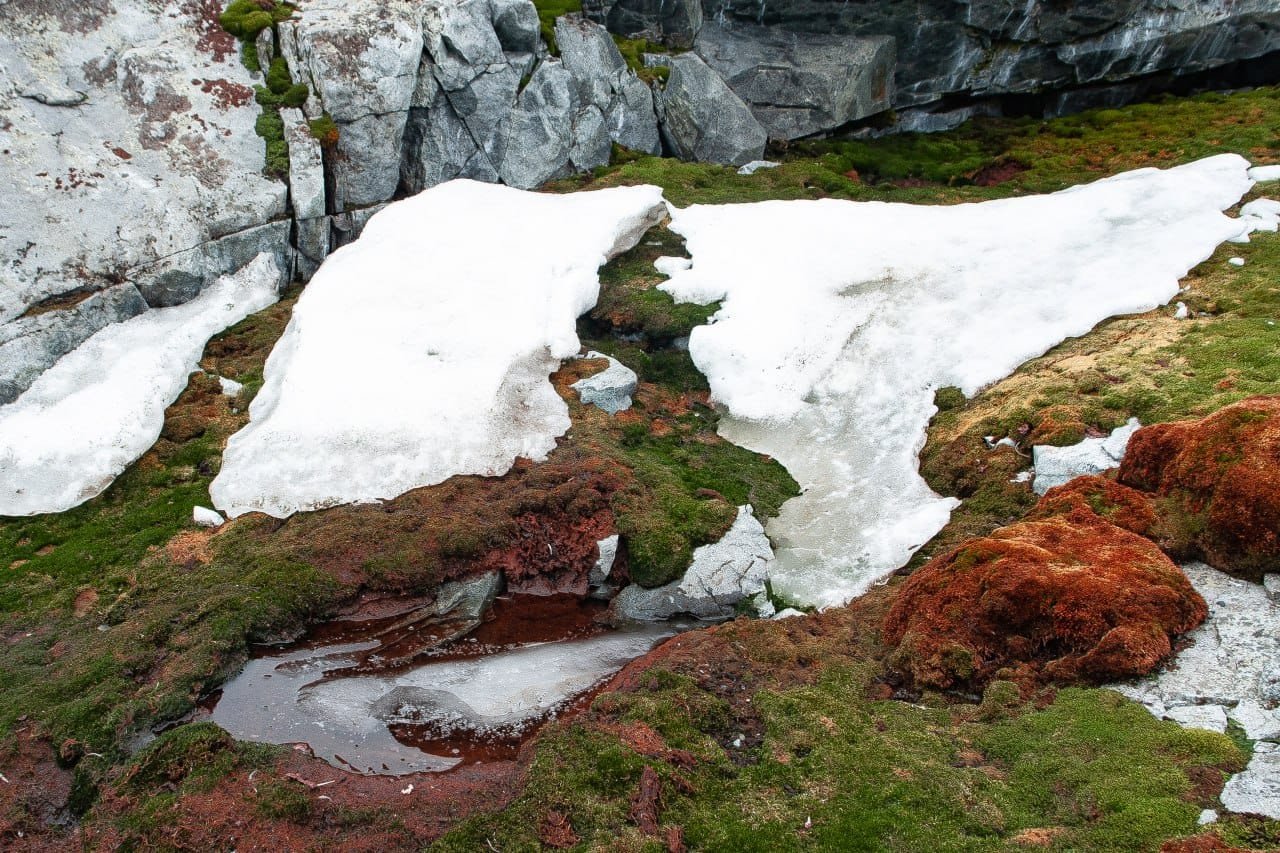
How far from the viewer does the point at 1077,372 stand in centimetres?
2405

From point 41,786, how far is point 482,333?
16341 mm

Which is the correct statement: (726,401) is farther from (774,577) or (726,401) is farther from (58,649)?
(58,649)

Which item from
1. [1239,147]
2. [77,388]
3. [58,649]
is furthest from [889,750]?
[1239,147]

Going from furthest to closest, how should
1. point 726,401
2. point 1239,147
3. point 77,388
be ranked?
point 1239,147 < point 726,401 < point 77,388

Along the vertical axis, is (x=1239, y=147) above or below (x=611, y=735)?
above

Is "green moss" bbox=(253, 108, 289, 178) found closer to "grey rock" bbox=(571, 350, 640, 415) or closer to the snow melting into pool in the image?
"grey rock" bbox=(571, 350, 640, 415)

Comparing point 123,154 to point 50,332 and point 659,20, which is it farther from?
point 659,20

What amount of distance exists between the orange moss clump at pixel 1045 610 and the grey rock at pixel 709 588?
3.86 m

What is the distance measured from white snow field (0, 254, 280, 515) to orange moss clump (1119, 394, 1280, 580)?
88.6 ft

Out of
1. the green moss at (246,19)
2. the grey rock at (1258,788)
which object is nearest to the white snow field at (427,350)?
the green moss at (246,19)

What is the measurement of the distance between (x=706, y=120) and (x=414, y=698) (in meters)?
35.6

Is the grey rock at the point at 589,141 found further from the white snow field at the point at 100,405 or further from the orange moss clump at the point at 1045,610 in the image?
the orange moss clump at the point at 1045,610

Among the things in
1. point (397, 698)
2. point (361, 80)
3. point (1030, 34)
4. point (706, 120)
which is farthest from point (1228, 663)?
point (1030, 34)

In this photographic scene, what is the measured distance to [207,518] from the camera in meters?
21.5
